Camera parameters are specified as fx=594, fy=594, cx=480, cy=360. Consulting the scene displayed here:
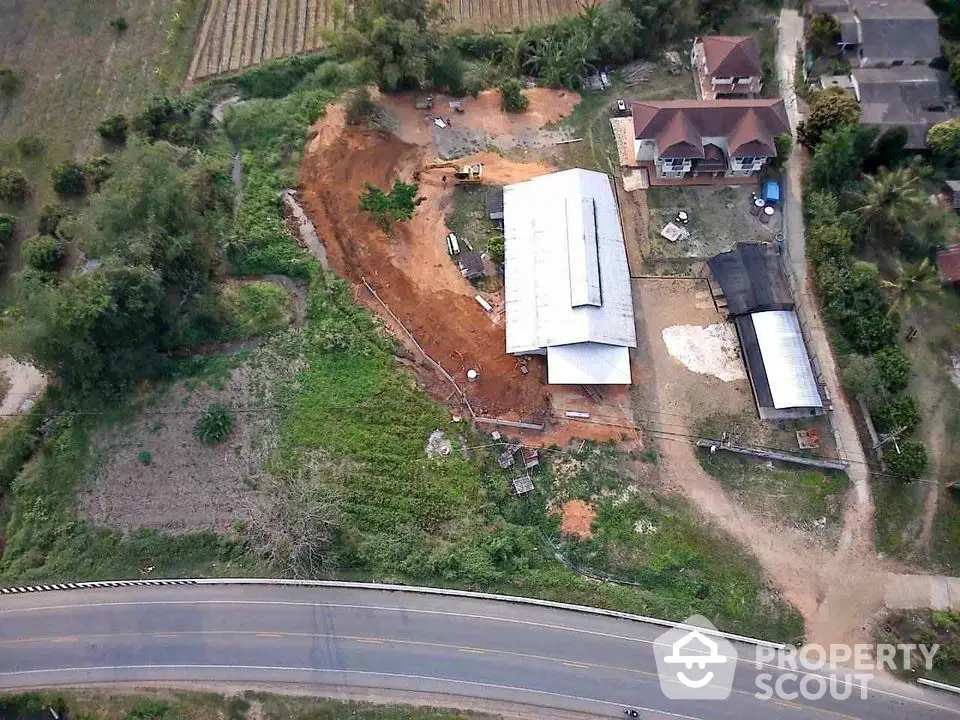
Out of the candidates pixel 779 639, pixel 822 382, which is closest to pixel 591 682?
pixel 779 639

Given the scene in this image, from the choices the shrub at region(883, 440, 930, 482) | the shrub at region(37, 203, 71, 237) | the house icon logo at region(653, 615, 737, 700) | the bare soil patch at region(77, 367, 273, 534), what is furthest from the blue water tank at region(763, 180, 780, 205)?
the shrub at region(37, 203, 71, 237)

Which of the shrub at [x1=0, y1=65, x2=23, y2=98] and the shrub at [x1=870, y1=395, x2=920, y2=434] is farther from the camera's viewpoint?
the shrub at [x1=0, y1=65, x2=23, y2=98]

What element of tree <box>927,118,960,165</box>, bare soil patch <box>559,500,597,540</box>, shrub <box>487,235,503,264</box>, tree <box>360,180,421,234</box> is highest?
tree <box>927,118,960,165</box>

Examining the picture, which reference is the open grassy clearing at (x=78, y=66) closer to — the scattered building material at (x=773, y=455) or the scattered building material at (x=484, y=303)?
the scattered building material at (x=484, y=303)

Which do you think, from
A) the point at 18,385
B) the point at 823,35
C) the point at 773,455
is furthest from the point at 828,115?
the point at 18,385

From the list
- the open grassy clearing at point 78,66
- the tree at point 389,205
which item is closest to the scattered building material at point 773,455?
the tree at point 389,205

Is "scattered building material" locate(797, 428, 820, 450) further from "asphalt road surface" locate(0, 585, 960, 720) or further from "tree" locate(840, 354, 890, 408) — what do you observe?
"asphalt road surface" locate(0, 585, 960, 720)

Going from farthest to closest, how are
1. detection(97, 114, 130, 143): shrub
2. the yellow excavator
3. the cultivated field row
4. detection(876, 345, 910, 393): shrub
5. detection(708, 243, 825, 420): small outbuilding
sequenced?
the cultivated field row < detection(97, 114, 130, 143): shrub < the yellow excavator < detection(708, 243, 825, 420): small outbuilding < detection(876, 345, 910, 393): shrub
